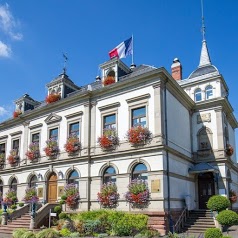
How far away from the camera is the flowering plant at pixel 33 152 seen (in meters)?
25.2

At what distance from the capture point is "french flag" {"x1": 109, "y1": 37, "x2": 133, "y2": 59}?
2375cm

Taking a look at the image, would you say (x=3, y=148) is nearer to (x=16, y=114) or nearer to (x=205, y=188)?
(x=16, y=114)

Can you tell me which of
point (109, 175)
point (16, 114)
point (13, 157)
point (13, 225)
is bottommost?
point (13, 225)

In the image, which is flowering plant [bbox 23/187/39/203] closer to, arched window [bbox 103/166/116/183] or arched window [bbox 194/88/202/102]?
arched window [bbox 103/166/116/183]

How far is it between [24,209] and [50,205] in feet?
9.36

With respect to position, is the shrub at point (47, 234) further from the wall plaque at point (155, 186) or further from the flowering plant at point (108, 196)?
the wall plaque at point (155, 186)

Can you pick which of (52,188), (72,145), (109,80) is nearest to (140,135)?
(109,80)

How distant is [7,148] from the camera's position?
29.2m

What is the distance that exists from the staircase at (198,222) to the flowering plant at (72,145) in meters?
8.96

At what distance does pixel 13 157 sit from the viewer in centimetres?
2750

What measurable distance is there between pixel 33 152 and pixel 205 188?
13713mm

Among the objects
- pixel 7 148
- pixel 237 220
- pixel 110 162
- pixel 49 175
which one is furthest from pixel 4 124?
pixel 237 220

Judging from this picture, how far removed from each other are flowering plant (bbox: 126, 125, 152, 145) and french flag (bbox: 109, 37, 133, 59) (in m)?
7.06

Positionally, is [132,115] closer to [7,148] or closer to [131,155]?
[131,155]
